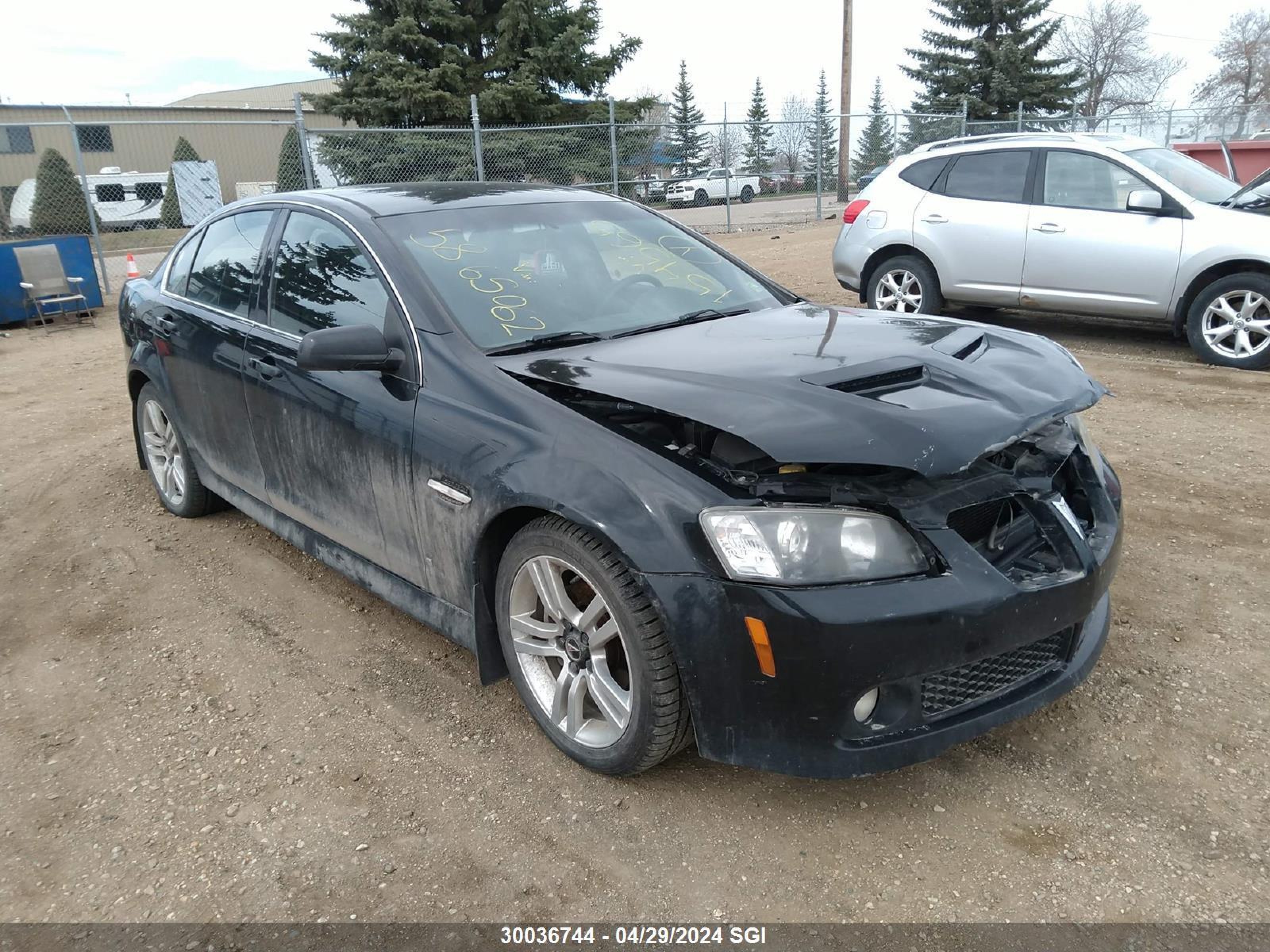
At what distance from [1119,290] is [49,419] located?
847 cm

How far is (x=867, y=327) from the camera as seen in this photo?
326 cm

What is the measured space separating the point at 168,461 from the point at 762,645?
387 centimetres

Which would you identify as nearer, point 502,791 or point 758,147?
point 502,791

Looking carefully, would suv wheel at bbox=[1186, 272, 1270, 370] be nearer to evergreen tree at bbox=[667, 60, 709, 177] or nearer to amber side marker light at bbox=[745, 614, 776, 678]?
amber side marker light at bbox=[745, 614, 776, 678]

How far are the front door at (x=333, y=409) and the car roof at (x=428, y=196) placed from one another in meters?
0.13

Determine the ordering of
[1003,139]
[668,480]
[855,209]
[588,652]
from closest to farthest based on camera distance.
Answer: [668,480] → [588,652] → [1003,139] → [855,209]

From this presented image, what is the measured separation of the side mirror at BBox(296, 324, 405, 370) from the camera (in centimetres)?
292

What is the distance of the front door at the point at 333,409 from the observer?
3.12 metres

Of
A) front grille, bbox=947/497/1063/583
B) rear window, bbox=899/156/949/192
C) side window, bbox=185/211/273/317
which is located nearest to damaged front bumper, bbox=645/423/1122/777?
front grille, bbox=947/497/1063/583

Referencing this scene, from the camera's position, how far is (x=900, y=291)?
8477 millimetres

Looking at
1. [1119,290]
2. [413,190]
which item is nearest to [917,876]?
[413,190]

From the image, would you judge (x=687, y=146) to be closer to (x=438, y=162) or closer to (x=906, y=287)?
(x=438, y=162)

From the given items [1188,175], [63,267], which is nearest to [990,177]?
[1188,175]

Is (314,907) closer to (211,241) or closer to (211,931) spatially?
(211,931)
